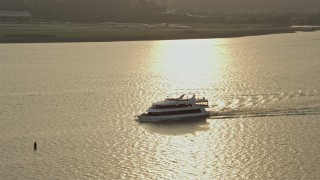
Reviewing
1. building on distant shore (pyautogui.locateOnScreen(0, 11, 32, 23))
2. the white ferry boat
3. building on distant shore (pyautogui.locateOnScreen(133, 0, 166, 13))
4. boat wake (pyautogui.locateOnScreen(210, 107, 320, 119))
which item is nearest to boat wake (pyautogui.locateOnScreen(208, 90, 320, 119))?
boat wake (pyautogui.locateOnScreen(210, 107, 320, 119))

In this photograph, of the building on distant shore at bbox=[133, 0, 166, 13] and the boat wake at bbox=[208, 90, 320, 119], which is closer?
the boat wake at bbox=[208, 90, 320, 119]

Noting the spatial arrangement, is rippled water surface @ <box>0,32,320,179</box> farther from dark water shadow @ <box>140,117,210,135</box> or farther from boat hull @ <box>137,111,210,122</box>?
boat hull @ <box>137,111,210,122</box>

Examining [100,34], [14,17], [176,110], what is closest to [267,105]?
[176,110]

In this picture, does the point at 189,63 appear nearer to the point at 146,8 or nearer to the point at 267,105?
the point at 267,105

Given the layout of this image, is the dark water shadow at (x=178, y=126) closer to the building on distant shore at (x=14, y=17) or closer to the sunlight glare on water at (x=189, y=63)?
the sunlight glare on water at (x=189, y=63)

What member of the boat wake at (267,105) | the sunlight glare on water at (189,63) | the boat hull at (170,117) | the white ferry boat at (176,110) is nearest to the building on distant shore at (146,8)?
the sunlight glare on water at (189,63)
